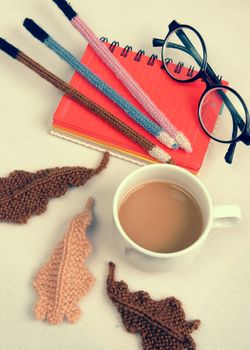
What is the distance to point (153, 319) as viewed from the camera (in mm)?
465

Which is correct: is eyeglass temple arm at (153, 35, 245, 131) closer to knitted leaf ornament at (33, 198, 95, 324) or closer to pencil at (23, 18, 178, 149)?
pencil at (23, 18, 178, 149)

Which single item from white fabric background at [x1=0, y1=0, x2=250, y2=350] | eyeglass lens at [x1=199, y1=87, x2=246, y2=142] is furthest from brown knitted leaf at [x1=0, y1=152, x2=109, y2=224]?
eyeglass lens at [x1=199, y1=87, x2=246, y2=142]

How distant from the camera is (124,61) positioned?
608 mm

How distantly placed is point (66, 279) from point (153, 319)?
9 centimetres

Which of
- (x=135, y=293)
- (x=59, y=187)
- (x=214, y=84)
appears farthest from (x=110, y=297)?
(x=214, y=84)

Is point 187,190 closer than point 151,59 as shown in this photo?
Yes

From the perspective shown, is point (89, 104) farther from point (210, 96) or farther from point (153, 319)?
point (153, 319)

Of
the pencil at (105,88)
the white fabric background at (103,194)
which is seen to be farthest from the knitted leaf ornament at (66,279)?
the pencil at (105,88)

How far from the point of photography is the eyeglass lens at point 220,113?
0.57 meters

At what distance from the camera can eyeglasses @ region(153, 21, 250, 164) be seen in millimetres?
566

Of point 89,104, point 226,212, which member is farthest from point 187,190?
point 89,104

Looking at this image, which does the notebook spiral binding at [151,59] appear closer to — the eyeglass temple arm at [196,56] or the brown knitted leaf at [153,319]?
the eyeglass temple arm at [196,56]

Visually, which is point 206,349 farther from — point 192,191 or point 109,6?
point 109,6

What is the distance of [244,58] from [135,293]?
0.34 meters
